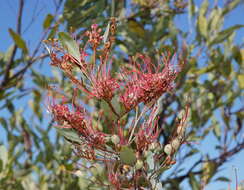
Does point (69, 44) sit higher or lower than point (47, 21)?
lower

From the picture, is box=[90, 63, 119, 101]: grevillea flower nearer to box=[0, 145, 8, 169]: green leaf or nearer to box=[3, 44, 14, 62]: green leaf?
box=[0, 145, 8, 169]: green leaf

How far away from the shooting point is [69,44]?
1.77 feet

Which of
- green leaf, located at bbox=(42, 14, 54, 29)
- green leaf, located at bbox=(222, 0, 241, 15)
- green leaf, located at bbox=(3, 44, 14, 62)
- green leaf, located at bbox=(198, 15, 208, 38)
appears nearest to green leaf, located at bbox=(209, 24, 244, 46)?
green leaf, located at bbox=(198, 15, 208, 38)

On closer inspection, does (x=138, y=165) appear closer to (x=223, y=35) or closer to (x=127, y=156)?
(x=127, y=156)

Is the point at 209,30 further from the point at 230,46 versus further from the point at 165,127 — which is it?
the point at 165,127

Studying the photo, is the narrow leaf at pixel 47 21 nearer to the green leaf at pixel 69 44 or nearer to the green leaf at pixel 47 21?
the green leaf at pixel 47 21

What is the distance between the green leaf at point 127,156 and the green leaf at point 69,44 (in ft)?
0.51

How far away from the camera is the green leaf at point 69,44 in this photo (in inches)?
21.1

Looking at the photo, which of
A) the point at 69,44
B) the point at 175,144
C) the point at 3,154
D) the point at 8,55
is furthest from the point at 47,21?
the point at 175,144

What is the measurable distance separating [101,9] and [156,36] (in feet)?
1.14

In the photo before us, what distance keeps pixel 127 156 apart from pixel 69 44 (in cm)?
18

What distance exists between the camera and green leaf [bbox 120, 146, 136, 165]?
1.52 ft

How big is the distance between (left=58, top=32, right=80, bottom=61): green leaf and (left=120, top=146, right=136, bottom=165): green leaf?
154mm

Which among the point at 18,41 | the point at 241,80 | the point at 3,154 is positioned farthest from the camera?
the point at 241,80
